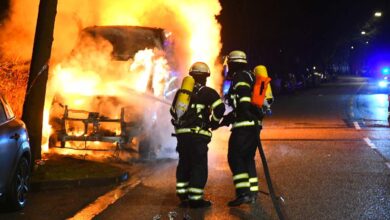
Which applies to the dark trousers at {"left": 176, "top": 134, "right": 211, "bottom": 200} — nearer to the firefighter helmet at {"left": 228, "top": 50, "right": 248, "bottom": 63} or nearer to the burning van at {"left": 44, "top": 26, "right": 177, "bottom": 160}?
the firefighter helmet at {"left": 228, "top": 50, "right": 248, "bottom": 63}

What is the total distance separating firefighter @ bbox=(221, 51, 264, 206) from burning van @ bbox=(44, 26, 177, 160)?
3.67 meters

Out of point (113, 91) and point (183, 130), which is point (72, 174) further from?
point (113, 91)

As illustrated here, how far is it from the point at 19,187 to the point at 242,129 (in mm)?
2976

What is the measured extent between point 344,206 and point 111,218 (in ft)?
9.57

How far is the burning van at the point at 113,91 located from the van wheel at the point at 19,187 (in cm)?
321

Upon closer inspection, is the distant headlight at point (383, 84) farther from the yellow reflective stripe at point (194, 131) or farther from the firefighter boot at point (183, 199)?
the firefighter boot at point (183, 199)

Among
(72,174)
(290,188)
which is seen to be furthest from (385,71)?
(72,174)

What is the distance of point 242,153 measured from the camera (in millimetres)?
7113

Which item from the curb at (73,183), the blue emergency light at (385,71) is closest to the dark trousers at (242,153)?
the curb at (73,183)

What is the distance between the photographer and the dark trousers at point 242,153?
23.0ft

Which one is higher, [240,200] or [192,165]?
[192,165]

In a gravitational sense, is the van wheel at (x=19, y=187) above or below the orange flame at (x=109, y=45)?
below

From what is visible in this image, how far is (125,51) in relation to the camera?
1255 cm

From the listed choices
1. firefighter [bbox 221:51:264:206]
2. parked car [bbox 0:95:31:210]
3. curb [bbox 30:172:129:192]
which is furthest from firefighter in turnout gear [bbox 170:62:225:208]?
parked car [bbox 0:95:31:210]
